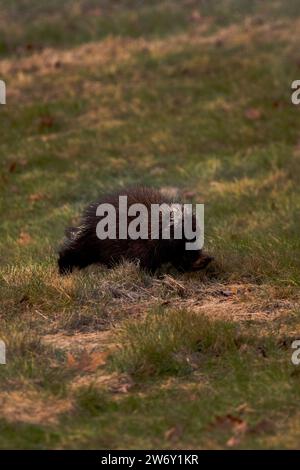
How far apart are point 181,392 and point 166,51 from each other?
472 inches

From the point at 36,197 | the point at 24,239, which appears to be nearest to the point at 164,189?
the point at 36,197

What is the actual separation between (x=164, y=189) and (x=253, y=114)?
10.2 ft

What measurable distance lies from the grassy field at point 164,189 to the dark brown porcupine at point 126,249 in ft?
0.49

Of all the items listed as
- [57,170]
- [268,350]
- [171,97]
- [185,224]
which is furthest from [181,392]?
[171,97]

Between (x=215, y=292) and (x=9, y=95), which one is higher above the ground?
(x=9, y=95)

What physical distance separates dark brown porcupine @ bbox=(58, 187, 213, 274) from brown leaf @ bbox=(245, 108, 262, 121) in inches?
236

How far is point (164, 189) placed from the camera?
12.6 m

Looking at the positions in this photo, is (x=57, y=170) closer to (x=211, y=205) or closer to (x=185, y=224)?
(x=211, y=205)

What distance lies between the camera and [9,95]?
15984 mm

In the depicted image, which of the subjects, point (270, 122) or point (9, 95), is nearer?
point (270, 122)

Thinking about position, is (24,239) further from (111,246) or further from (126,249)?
(126,249)

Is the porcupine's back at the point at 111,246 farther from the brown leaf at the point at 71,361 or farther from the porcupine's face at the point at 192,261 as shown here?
the brown leaf at the point at 71,361

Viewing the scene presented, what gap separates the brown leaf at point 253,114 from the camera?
1505 cm

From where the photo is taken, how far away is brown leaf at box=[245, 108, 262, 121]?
49.4ft
